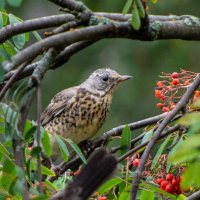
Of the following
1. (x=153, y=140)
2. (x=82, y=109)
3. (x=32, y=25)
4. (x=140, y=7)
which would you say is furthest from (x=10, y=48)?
(x=82, y=109)

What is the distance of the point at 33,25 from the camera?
3354 mm

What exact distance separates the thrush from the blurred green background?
2679mm

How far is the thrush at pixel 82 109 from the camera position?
19.4 feet

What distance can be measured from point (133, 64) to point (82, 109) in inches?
142

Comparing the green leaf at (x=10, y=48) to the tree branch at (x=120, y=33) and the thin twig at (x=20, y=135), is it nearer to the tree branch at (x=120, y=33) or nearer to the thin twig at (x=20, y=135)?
the tree branch at (x=120, y=33)

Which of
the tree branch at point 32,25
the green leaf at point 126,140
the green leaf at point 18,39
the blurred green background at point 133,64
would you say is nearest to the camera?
the tree branch at point 32,25

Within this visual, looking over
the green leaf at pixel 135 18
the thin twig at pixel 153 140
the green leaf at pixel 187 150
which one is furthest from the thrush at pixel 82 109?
the green leaf at pixel 187 150

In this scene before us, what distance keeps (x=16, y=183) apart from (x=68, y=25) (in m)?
0.72

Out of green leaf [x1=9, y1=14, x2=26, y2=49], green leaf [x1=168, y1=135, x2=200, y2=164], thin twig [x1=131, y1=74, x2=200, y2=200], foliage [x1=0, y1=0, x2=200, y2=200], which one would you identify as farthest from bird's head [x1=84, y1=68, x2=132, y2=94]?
green leaf [x1=168, y1=135, x2=200, y2=164]

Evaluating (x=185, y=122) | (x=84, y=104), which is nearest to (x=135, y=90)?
(x=84, y=104)

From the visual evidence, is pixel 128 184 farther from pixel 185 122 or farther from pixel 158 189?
pixel 185 122

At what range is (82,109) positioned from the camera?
600 cm

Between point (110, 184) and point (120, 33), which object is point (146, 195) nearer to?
point (110, 184)

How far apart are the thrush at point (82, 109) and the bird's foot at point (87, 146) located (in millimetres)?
69
